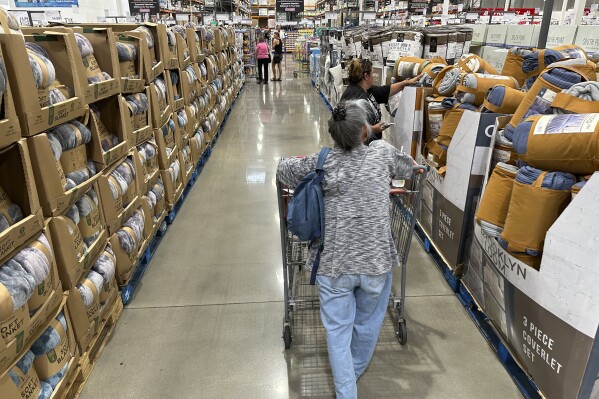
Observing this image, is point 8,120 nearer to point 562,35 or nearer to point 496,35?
point 562,35

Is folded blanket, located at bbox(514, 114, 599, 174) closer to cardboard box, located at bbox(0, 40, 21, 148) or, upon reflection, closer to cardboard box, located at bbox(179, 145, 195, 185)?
cardboard box, located at bbox(0, 40, 21, 148)

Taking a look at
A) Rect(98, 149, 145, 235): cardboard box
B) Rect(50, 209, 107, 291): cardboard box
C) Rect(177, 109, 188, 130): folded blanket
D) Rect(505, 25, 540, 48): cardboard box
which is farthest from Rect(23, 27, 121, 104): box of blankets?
Rect(505, 25, 540, 48): cardboard box

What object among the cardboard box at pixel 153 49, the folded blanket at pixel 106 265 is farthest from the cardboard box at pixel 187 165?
the folded blanket at pixel 106 265

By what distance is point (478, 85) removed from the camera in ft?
10.1

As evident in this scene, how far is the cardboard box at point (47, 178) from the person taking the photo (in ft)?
6.59

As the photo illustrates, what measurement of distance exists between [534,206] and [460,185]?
1.00 meters

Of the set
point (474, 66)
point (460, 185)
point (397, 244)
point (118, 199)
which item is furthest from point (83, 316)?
point (474, 66)

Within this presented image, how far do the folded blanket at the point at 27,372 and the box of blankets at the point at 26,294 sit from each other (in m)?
0.06

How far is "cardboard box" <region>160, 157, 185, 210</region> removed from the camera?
4199 millimetres

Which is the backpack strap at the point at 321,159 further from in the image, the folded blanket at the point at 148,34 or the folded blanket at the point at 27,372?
the folded blanket at the point at 148,34

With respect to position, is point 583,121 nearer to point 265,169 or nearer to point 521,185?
point 521,185

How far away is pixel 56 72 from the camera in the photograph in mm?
2449

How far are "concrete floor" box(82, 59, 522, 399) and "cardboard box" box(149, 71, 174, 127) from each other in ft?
3.70

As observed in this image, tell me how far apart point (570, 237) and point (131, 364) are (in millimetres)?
2474
